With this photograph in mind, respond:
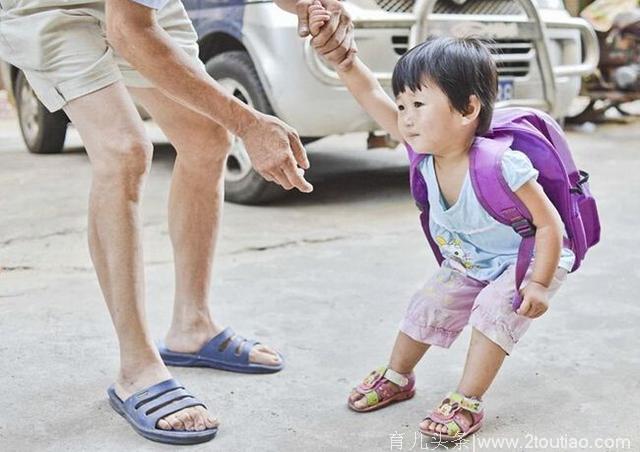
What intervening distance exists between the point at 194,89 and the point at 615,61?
300 inches

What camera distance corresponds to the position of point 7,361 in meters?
2.67

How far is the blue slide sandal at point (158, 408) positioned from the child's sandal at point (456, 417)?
54 cm

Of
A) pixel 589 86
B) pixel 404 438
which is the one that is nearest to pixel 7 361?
A: pixel 404 438

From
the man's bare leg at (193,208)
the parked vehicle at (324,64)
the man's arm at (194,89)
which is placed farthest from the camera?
the parked vehicle at (324,64)

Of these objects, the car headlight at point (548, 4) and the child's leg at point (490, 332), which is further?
the car headlight at point (548, 4)

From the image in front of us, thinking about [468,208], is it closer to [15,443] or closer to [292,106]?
[15,443]

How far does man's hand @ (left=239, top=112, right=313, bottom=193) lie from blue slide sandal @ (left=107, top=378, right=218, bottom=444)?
0.62 meters

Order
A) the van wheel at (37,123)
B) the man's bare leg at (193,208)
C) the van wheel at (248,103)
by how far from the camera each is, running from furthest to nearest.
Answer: the van wheel at (37,123)
the van wheel at (248,103)
the man's bare leg at (193,208)

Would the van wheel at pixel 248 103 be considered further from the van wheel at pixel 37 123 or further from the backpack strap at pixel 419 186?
the backpack strap at pixel 419 186

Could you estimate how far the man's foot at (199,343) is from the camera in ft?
8.61

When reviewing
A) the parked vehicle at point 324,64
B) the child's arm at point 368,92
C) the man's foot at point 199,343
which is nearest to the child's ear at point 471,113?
the child's arm at point 368,92

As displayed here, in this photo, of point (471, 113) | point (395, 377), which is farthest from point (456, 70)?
point (395, 377)

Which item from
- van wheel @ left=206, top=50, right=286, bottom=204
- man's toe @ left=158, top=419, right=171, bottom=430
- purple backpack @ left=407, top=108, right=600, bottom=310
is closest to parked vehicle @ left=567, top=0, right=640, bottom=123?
van wheel @ left=206, top=50, right=286, bottom=204

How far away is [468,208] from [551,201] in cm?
21
